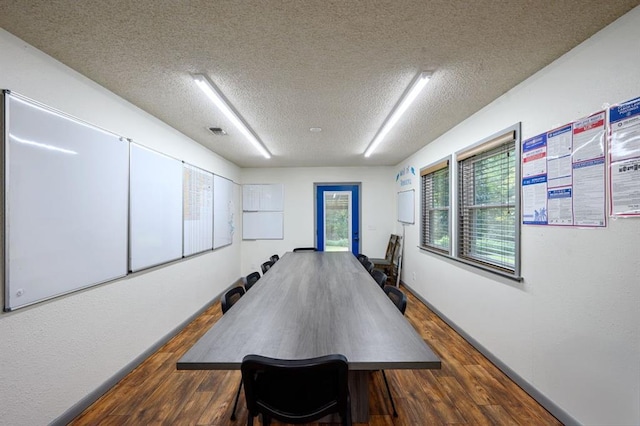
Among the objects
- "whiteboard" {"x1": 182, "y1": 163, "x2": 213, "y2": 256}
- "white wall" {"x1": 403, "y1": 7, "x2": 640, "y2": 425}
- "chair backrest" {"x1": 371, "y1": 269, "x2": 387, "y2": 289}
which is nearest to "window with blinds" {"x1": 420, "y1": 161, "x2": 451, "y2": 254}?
"white wall" {"x1": 403, "y1": 7, "x2": 640, "y2": 425}

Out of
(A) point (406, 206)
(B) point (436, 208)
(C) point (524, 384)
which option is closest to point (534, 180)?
(C) point (524, 384)

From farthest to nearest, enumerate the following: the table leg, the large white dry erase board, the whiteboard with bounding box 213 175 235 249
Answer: the whiteboard with bounding box 213 175 235 249 → the table leg → the large white dry erase board

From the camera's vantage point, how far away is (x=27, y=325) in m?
1.67

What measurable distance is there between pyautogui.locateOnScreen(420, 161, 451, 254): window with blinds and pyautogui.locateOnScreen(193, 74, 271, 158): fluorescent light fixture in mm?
2754

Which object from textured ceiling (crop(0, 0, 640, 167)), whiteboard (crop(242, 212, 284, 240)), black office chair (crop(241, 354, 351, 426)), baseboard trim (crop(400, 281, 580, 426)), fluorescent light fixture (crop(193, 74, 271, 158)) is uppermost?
textured ceiling (crop(0, 0, 640, 167))

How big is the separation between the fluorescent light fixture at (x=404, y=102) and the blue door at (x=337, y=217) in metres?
2.40

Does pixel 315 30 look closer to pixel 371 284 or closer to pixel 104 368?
pixel 371 284

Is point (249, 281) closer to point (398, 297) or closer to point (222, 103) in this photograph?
point (398, 297)

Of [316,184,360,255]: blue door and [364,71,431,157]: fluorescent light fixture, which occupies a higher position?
[364,71,431,157]: fluorescent light fixture

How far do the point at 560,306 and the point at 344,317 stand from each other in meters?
1.62

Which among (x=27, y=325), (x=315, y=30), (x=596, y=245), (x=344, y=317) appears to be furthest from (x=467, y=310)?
(x=27, y=325)

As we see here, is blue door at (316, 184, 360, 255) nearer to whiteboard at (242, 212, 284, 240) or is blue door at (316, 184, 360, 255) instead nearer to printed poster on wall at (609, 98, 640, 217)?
whiteboard at (242, 212, 284, 240)

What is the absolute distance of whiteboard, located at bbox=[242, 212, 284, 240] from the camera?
6098 mm

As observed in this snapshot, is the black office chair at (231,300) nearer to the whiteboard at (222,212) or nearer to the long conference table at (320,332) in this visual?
the long conference table at (320,332)
